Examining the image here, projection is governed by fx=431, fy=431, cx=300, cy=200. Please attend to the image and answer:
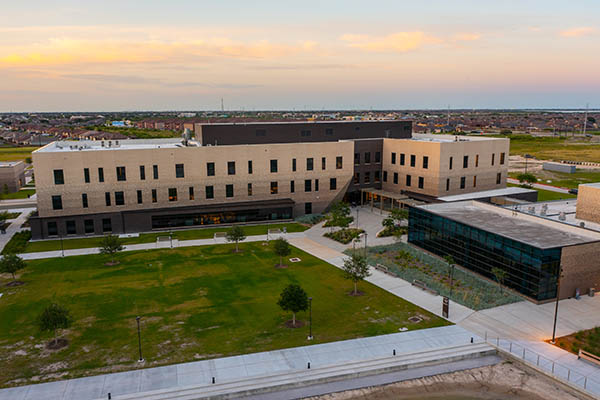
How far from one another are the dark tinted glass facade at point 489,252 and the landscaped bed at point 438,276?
111 centimetres

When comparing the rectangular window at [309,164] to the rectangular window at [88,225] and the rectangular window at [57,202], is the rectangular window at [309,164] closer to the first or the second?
the rectangular window at [88,225]

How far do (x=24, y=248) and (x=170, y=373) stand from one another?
36905mm

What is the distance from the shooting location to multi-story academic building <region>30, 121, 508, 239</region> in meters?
58.9

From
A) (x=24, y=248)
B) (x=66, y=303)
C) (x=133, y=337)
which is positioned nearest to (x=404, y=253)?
(x=133, y=337)

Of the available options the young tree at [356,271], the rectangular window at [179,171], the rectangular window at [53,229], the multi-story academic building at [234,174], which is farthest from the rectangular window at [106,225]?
the young tree at [356,271]

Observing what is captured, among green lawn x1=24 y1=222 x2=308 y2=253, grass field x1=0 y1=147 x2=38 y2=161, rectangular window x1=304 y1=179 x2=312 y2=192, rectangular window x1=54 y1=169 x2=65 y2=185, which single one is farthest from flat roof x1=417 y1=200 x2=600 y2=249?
grass field x1=0 y1=147 x2=38 y2=161

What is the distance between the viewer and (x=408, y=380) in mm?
26812

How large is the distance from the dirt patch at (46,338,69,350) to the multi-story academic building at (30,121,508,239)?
30.8 meters

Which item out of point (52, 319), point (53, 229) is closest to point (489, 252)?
point (52, 319)

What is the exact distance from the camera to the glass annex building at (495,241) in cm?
3634

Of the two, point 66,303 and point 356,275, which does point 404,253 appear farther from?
point 66,303

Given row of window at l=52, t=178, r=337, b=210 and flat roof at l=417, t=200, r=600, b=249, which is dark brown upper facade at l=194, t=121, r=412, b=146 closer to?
row of window at l=52, t=178, r=337, b=210

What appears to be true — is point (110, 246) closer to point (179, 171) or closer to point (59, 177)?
point (59, 177)

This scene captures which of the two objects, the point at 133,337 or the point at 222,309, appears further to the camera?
the point at 222,309
